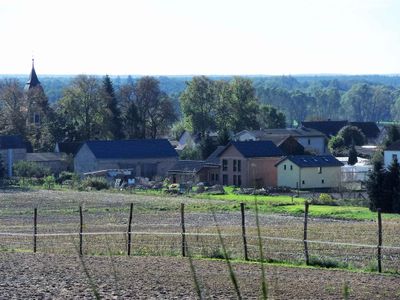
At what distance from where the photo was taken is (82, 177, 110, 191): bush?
66.3 m

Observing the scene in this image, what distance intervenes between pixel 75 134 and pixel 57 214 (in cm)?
4068

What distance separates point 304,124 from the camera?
332ft

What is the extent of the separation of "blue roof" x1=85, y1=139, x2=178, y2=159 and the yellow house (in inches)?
500

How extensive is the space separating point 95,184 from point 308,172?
14.5 metres

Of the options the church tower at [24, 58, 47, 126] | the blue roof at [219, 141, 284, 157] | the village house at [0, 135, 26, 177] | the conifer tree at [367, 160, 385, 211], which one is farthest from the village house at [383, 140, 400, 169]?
the church tower at [24, 58, 47, 126]

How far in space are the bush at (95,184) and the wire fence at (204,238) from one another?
19.9 meters

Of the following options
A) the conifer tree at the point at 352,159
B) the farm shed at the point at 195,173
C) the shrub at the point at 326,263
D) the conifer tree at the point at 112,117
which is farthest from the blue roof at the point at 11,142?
the shrub at the point at 326,263

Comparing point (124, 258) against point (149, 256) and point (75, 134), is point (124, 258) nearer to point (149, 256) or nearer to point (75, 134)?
point (149, 256)

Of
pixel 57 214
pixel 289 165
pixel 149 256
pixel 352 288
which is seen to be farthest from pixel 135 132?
pixel 352 288

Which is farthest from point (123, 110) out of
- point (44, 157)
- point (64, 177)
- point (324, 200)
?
point (324, 200)

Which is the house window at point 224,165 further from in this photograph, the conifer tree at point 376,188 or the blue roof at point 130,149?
the conifer tree at point 376,188

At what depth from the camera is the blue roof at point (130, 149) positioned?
241 feet

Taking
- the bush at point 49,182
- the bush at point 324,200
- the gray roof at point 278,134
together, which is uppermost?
the gray roof at point 278,134

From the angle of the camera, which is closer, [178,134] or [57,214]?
[57,214]
